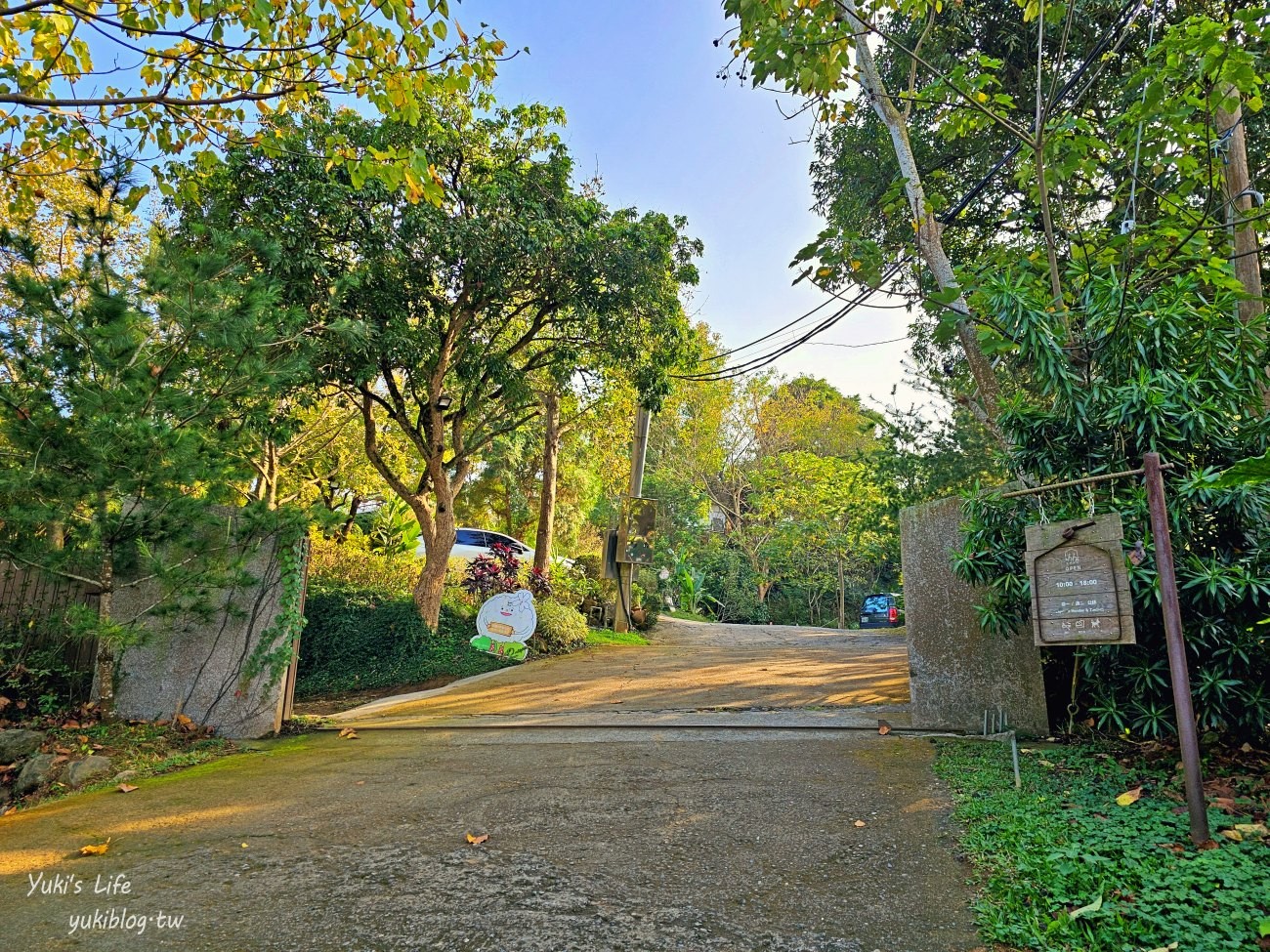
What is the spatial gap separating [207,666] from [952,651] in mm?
6323

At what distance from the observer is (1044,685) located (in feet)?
17.0

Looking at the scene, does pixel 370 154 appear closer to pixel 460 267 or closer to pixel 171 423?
pixel 171 423

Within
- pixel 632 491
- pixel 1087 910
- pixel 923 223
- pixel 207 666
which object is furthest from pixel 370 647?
pixel 1087 910

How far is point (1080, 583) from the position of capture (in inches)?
146

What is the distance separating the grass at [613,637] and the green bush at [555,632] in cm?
74

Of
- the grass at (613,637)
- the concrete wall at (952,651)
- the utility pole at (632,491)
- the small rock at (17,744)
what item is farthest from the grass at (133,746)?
the utility pole at (632,491)

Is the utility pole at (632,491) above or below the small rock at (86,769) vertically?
above

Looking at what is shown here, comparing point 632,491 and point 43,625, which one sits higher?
point 632,491

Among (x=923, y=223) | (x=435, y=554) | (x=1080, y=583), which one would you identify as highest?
(x=923, y=223)

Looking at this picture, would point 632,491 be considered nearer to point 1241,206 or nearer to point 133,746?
point 133,746

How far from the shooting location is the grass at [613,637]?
528 inches

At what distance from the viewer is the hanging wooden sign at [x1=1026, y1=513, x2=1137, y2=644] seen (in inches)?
141

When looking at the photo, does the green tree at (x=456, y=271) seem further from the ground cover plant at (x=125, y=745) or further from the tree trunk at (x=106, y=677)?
the ground cover plant at (x=125, y=745)

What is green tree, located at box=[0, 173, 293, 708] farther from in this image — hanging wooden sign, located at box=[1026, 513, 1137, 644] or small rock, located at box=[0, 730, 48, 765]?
hanging wooden sign, located at box=[1026, 513, 1137, 644]
